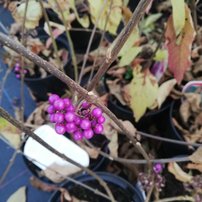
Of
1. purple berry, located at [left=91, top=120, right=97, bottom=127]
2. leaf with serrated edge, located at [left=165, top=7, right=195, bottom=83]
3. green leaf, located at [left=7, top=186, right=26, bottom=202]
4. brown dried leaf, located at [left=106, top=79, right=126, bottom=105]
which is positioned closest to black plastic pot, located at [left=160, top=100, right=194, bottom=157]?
brown dried leaf, located at [left=106, top=79, right=126, bottom=105]

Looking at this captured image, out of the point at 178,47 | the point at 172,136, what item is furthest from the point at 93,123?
the point at 172,136

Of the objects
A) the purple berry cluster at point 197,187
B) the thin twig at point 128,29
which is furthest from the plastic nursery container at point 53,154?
the thin twig at point 128,29

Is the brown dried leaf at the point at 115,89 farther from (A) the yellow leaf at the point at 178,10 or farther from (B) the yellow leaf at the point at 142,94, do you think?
(A) the yellow leaf at the point at 178,10

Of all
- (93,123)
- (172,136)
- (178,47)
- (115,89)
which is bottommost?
(172,136)

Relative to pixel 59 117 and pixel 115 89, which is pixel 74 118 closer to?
pixel 59 117

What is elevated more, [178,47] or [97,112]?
[97,112]

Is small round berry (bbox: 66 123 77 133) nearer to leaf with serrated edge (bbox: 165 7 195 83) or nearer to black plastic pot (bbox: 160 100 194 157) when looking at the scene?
leaf with serrated edge (bbox: 165 7 195 83)
